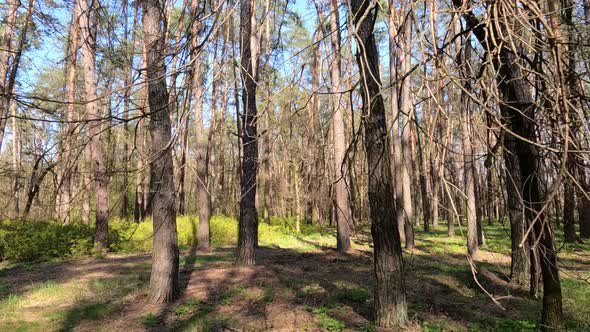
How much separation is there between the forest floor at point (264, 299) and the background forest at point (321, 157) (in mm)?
52

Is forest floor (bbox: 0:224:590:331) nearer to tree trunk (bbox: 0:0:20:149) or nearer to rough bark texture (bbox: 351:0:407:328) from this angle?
rough bark texture (bbox: 351:0:407:328)

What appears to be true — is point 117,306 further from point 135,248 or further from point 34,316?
point 135,248

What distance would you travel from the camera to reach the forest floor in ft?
17.7

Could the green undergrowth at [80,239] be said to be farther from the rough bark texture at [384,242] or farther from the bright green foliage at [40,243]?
the rough bark texture at [384,242]

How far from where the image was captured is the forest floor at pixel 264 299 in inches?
213

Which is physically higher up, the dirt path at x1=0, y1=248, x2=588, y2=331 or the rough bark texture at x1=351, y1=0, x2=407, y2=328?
the rough bark texture at x1=351, y1=0, x2=407, y2=328

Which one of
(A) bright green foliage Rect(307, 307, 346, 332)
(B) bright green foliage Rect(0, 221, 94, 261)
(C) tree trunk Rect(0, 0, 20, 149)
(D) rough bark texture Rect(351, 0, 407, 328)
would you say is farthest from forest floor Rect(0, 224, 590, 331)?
(C) tree trunk Rect(0, 0, 20, 149)

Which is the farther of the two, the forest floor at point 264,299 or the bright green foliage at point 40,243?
the bright green foliage at point 40,243

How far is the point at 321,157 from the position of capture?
2.39 metres

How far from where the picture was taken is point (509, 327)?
193 inches

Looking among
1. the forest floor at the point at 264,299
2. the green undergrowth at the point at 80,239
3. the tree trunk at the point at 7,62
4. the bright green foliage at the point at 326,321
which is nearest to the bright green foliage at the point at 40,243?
the green undergrowth at the point at 80,239

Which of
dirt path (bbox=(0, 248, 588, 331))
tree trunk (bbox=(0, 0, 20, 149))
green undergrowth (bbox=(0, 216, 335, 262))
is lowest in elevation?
dirt path (bbox=(0, 248, 588, 331))

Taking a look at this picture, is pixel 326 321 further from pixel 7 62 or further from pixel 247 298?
pixel 7 62

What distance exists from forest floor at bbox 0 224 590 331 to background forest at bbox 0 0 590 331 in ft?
0.17
